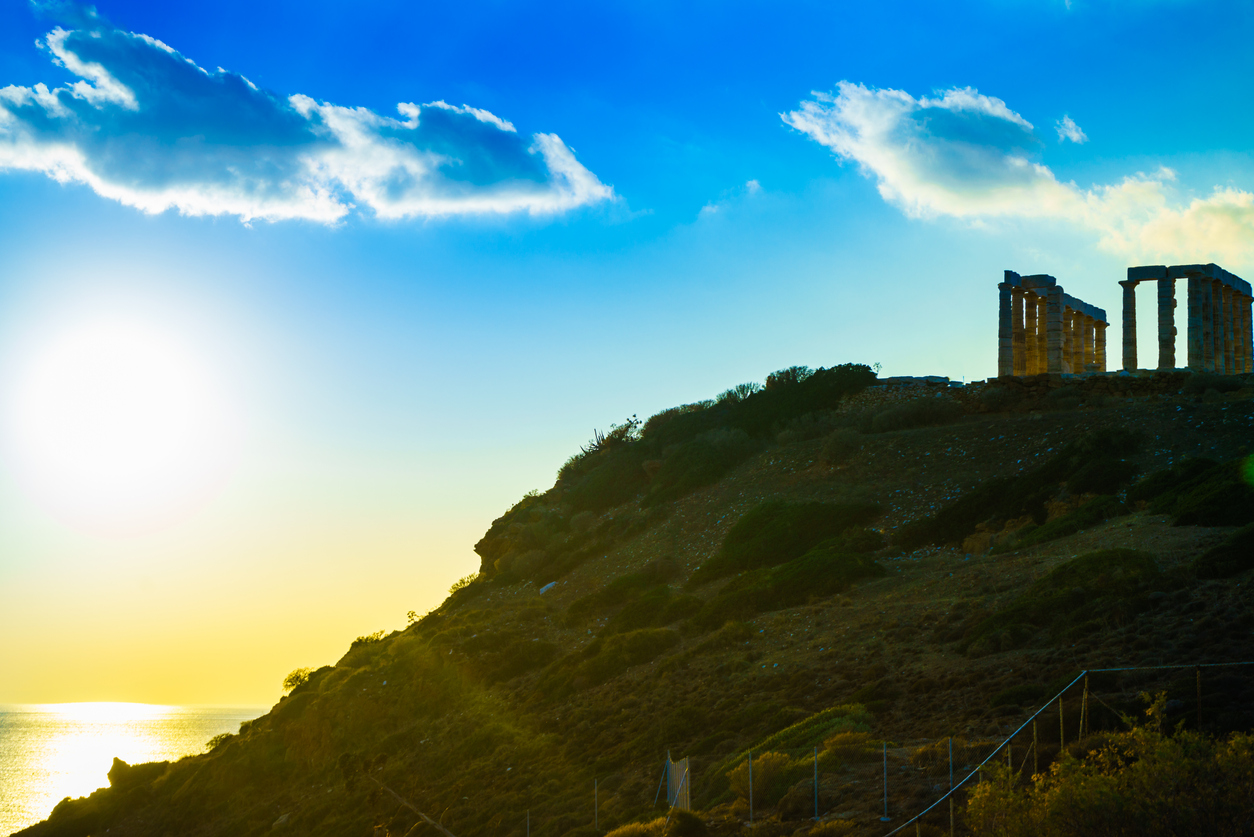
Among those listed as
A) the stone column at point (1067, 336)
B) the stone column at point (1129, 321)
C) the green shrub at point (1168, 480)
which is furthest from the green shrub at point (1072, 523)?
the stone column at point (1067, 336)

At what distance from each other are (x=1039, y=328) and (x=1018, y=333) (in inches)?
122

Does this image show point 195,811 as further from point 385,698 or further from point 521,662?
point 521,662

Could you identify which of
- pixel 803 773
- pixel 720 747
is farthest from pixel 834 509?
pixel 803 773

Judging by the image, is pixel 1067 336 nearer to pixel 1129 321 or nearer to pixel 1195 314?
pixel 1129 321

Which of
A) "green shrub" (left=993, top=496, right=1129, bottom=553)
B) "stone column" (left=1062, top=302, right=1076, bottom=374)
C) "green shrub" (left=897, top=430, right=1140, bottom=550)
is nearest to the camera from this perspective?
"green shrub" (left=993, top=496, right=1129, bottom=553)

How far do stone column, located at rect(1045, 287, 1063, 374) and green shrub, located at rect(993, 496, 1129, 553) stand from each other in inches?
786

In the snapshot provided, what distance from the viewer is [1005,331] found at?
160 ft

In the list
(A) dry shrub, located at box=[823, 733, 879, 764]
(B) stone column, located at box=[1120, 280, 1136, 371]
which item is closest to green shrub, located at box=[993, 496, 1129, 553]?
(A) dry shrub, located at box=[823, 733, 879, 764]

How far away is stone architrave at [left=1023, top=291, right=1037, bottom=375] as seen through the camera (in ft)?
167

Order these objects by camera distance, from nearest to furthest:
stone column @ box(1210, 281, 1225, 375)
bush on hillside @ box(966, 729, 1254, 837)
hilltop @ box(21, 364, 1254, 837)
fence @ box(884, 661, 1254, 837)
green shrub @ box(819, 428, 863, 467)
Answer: bush on hillside @ box(966, 729, 1254, 837)
fence @ box(884, 661, 1254, 837)
hilltop @ box(21, 364, 1254, 837)
green shrub @ box(819, 428, 863, 467)
stone column @ box(1210, 281, 1225, 375)

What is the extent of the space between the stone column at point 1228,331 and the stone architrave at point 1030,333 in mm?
8499

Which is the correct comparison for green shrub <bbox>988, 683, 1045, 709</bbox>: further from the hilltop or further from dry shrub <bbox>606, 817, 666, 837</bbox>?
dry shrub <bbox>606, 817, 666, 837</bbox>

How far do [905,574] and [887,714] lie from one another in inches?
421

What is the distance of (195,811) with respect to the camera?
37.0m
